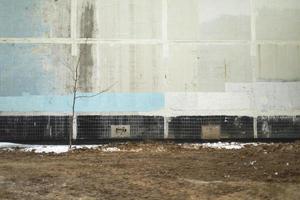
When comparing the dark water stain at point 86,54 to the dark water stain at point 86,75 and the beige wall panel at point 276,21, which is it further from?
the beige wall panel at point 276,21

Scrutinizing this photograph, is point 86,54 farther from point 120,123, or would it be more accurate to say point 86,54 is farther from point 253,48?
point 253,48

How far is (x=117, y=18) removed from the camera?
1207 cm

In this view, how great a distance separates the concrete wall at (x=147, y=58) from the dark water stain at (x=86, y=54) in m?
0.03

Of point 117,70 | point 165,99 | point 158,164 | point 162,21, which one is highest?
point 162,21

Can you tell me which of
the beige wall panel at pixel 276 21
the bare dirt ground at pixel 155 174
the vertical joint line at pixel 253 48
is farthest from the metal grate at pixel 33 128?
the beige wall panel at pixel 276 21

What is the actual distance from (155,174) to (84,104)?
4201mm

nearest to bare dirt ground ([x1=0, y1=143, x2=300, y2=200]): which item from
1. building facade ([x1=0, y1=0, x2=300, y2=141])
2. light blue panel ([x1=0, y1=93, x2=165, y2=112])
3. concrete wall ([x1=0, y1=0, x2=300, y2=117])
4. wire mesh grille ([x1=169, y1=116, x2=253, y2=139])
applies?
wire mesh grille ([x1=169, y1=116, x2=253, y2=139])

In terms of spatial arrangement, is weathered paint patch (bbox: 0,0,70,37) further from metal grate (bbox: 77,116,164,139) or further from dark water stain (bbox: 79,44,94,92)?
metal grate (bbox: 77,116,164,139)

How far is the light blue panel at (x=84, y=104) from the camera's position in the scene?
1194cm

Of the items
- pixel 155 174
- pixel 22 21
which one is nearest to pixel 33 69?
pixel 22 21

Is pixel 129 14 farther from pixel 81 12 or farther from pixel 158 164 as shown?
pixel 158 164

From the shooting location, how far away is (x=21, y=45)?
1202cm

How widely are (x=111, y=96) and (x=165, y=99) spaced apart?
1365 mm

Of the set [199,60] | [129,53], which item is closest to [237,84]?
[199,60]
